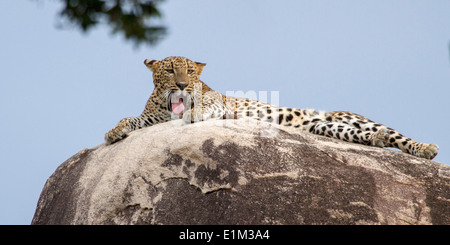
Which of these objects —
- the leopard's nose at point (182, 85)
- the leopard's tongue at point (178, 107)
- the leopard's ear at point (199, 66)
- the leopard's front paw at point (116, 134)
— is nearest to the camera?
the leopard's front paw at point (116, 134)

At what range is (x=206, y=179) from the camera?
29.0 ft

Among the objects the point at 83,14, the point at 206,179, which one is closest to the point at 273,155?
the point at 206,179

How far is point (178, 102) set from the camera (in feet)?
40.4

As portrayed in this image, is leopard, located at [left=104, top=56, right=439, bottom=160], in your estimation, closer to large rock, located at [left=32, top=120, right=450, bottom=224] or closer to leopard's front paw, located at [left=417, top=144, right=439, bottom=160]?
leopard's front paw, located at [left=417, top=144, right=439, bottom=160]

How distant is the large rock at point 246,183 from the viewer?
8.60m

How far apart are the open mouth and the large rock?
2.14m

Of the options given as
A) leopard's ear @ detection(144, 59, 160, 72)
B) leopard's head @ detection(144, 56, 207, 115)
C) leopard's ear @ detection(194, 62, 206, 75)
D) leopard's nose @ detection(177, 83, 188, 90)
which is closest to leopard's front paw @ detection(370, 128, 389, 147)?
leopard's head @ detection(144, 56, 207, 115)

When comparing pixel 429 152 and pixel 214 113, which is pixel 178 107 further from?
pixel 429 152

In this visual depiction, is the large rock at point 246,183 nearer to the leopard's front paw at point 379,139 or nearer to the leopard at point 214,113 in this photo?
the leopard's front paw at point 379,139

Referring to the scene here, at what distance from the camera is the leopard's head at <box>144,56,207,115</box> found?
40.5 ft

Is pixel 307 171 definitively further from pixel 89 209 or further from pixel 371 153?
pixel 89 209

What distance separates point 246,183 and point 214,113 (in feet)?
11.4

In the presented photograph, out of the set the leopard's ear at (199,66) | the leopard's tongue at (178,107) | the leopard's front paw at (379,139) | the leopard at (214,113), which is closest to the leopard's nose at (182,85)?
the leopard at (214,113)

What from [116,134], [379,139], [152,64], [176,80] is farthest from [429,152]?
[152,64]
